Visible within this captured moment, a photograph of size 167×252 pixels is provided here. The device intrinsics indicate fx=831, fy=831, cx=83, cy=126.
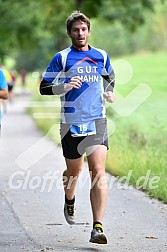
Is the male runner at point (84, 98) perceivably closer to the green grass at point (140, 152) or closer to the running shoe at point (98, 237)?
the running shoe at point (98, 237)

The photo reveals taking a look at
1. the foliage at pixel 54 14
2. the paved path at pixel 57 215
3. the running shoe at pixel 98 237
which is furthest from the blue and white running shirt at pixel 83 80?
the foliage at pixel 54 14

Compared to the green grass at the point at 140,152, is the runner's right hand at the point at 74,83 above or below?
above

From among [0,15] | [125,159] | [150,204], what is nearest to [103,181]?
[150,204]

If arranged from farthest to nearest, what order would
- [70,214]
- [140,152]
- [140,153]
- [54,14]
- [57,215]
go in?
1. [54,14]
2. [140,152]
3. [140,153]
4. [57,215]
5. [70,214]

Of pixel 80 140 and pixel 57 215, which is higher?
pixel 80 140

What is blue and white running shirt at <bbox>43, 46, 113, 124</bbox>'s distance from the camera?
7.25 meters

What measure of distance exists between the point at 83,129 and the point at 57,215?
1.85m

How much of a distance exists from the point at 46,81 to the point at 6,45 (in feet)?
139

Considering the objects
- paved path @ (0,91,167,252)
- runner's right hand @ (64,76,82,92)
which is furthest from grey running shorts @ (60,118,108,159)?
paved path @ (0,91,167,252)

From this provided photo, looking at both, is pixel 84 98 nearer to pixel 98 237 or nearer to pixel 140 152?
pixel 98 237

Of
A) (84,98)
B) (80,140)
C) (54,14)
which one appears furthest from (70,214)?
(54,14)

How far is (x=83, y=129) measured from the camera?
7.31 meters

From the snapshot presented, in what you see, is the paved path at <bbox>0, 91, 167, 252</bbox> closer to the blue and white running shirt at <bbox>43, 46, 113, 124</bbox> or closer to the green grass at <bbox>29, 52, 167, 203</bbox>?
the green grass at <bbox>29, 52, 167, 203</bbox>

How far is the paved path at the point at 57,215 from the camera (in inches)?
286
